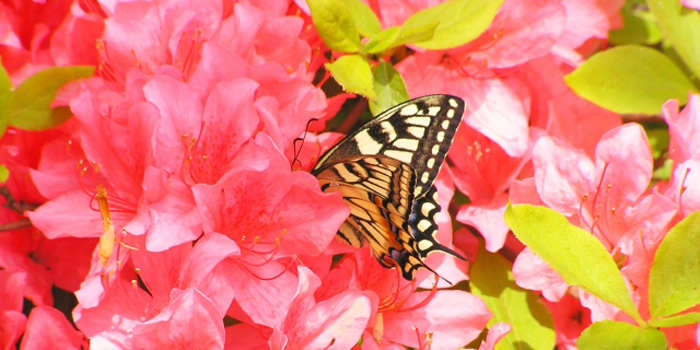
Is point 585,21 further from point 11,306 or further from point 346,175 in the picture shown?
point 11,306

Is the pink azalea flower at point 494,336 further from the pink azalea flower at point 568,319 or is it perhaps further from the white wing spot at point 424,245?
the pink azalea flower at point 568,319

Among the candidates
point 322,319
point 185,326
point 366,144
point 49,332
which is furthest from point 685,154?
point 49,332

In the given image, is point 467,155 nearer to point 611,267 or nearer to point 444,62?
point 444,62

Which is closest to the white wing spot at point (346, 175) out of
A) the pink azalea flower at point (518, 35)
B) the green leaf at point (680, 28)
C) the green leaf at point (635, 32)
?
the pink azalea flower at point (518, 35)

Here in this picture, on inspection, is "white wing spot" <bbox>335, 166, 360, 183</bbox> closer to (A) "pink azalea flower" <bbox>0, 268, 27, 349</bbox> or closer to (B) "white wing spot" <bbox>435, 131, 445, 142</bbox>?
(B) "white wing spot" <bbox>435, 131, 445, 142</bbox>

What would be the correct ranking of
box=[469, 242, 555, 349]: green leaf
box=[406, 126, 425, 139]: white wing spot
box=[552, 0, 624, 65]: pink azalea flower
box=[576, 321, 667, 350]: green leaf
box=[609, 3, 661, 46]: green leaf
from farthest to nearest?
1. box=[609, 3, 661, 46]: green leaf
2. box=[552, 0, 624, 65]: pink azalea flower
3. box=[469, 242, 555, 349]: green leaf
4. box=[406, 126, 425, 139]: white wing spot
5. box=[576, 321, 667, 350]: green leaf

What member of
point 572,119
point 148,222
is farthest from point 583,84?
point 148,222

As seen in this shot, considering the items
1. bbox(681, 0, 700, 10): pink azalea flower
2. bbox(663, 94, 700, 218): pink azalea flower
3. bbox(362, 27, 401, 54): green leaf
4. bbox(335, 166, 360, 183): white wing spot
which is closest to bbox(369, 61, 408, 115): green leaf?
bbox(362, 27, 401, 54): green leaf
